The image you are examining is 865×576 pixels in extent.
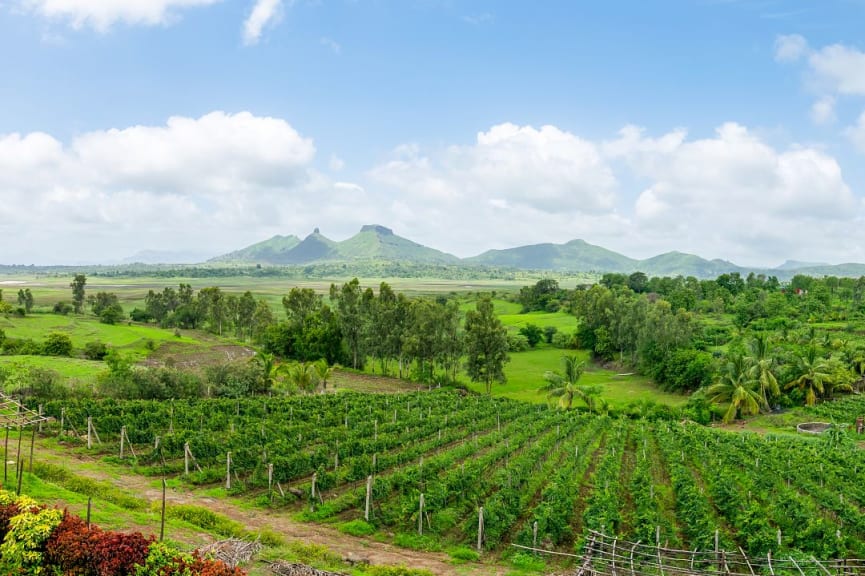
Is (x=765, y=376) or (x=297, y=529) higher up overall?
(x=765, y=376)

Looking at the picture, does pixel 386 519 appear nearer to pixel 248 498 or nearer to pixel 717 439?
pixel 248 498

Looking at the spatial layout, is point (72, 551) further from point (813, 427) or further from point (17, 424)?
point (813, 427)

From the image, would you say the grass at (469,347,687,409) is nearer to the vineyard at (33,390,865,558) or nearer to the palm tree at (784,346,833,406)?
the palm tree at (784,346,833,406)

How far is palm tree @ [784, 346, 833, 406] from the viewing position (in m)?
46.9

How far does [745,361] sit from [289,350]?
50459mm

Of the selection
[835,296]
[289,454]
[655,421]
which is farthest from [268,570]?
[835,296]

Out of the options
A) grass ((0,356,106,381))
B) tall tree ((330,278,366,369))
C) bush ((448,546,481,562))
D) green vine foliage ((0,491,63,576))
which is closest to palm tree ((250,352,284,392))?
grass ((0,356,106,381))

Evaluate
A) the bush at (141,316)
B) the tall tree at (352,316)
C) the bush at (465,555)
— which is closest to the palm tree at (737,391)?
the bush at (465,555)

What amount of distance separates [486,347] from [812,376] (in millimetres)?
29587

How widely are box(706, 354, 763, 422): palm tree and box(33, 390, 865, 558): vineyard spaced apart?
10.1 meters

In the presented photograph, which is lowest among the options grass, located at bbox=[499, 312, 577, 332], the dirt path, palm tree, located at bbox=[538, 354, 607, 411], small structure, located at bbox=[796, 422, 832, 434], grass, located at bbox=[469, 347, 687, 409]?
grass, located at bbox=[469, 347, 687, 409]

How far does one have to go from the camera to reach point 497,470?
24.5 m

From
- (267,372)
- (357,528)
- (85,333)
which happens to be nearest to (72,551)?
(357,528)

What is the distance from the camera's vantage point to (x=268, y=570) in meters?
14.1
